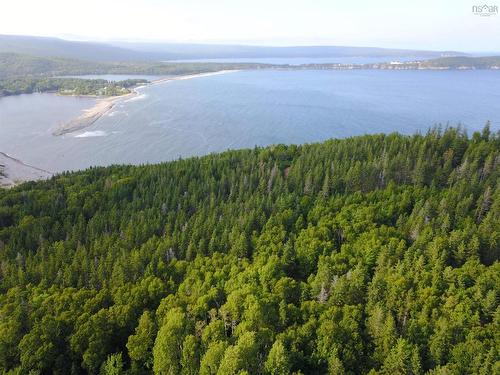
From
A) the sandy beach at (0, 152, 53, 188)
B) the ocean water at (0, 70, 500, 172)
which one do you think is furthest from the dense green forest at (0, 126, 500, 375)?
the ocean water at (0, 70, 500, 172)

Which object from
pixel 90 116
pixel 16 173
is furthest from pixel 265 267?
pixel 90 116

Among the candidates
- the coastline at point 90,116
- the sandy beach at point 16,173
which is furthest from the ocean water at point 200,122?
the sandy beach at point 16,173

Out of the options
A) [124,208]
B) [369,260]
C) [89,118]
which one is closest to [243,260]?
[369,260]

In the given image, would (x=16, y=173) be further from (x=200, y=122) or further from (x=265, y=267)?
(x=265, y=267)

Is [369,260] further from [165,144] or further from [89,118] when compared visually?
[89,118]

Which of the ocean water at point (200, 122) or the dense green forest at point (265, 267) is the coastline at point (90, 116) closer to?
the ocean water at point (200, 122)
